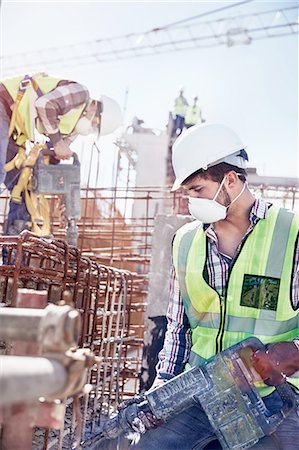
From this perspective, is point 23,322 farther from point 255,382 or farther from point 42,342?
point 255,382

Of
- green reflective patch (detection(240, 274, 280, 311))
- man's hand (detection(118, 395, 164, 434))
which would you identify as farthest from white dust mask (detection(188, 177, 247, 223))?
man's hand (detection(118, 395, 164, 434))

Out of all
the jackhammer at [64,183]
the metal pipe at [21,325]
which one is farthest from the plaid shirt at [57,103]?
the metal pipe at [21,325]

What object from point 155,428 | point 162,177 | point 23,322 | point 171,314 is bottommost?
point 155,428

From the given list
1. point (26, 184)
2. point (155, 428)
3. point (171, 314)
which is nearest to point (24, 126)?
point (26, 184)

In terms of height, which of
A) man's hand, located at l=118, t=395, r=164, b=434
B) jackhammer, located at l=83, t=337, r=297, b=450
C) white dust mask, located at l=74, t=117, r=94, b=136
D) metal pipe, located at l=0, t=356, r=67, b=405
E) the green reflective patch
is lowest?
man's hand, located at l=118, t=395, r=164, b=434

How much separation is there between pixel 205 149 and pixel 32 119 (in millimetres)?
2228

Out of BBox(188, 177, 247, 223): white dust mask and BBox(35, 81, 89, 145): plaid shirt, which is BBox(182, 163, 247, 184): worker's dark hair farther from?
BBox(35, 81, 89, 145): plaid shirt

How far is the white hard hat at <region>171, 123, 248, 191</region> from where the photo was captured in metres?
2.96

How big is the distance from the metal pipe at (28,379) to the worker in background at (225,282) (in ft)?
5.08

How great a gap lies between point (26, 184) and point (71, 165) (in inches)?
17.5

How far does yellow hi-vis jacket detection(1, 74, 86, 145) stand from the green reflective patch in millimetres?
2769

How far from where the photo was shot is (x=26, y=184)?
5.00 meters

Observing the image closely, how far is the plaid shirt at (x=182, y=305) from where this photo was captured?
110 inches

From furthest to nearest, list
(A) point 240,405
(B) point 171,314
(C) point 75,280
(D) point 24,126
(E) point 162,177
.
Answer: (E) point 162,177
(D) point 24,126
(C) point 75,280
(B) point 171,314
(A) point 240,405
